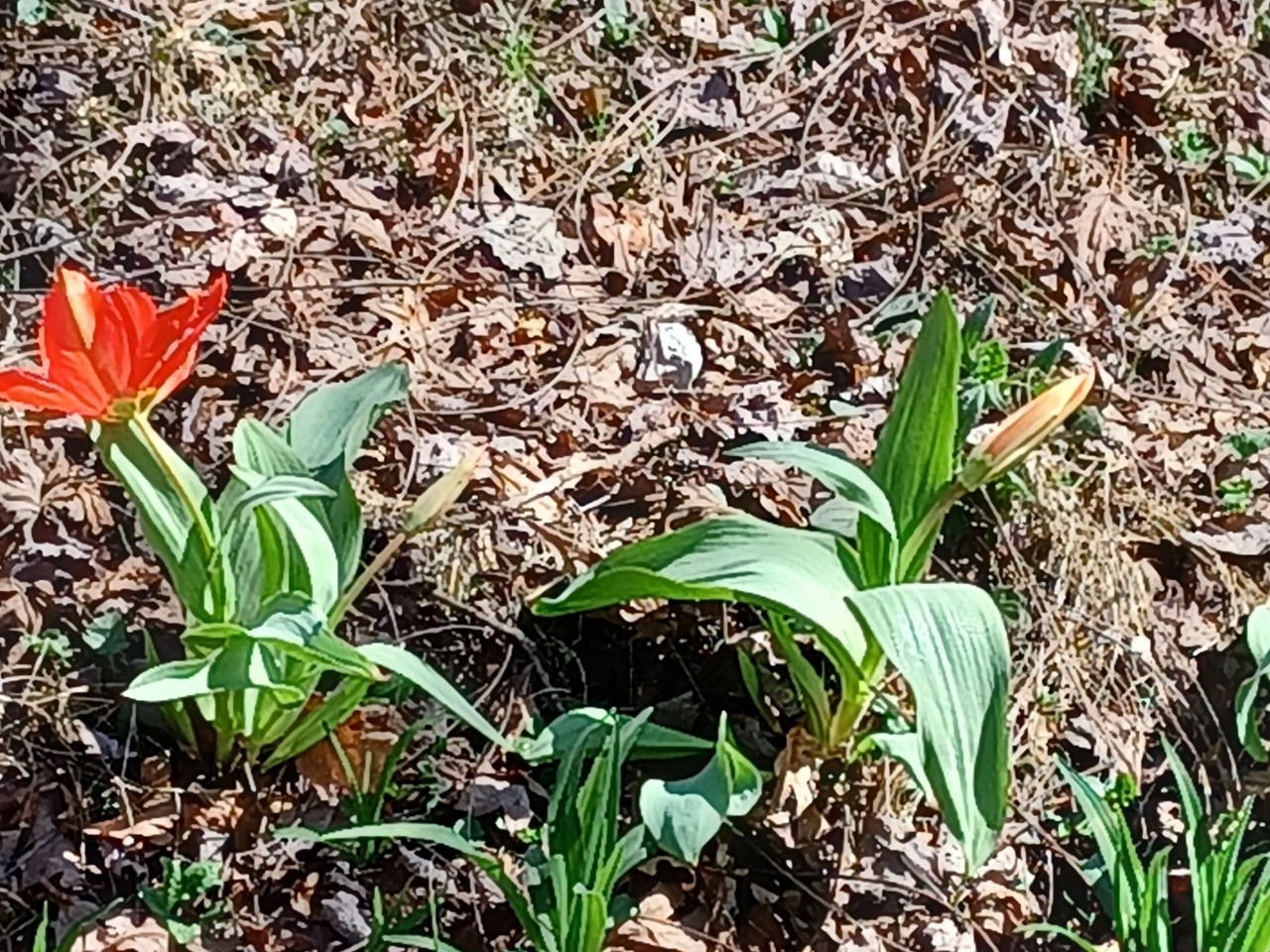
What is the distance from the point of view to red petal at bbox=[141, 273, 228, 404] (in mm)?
1356

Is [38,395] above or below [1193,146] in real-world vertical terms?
below

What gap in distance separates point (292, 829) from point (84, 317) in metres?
0.54

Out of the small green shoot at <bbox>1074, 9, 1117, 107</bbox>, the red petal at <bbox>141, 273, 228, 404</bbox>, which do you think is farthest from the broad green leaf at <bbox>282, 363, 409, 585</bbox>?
the small green shoot at <bbox>1074, 9, 1117, 107</bbox>

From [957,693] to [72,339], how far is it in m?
0.88

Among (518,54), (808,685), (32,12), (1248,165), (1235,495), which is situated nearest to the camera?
(808,685)

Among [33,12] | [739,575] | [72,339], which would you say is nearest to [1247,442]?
[739,575]

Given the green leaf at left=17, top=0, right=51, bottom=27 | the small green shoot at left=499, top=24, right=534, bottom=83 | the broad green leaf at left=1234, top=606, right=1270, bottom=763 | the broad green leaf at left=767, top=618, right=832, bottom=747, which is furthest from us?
the small green shoot at left=499, top=24, right=534, bottom=83

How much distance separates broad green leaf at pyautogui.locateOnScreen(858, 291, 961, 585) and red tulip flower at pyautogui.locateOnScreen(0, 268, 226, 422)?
70 cm

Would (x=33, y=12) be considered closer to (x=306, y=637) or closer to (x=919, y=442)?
(x=306, y=637)

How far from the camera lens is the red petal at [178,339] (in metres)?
1.36

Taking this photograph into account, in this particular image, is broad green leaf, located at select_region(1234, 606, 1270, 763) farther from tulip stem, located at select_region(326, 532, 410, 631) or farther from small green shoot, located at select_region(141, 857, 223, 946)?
small green shoot, located at select_region(141, 857, 223, 946)

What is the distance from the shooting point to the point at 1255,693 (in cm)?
184

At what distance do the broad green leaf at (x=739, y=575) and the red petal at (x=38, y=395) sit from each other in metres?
0.52

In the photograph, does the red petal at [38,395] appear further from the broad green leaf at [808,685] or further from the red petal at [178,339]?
the broad green leaf at [808,685]
